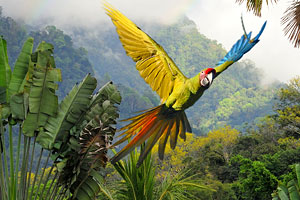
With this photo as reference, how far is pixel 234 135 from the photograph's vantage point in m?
28.3

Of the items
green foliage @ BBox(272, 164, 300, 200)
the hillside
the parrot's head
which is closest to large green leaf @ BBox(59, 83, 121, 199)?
the parrot's head

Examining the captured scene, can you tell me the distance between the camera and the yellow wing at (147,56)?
3201 mm

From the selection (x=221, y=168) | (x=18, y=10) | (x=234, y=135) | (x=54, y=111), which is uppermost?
(x=18, y=10)

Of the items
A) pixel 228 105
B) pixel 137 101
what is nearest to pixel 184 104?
pixel 137 101

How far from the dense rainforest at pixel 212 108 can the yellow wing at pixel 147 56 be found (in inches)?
15.8

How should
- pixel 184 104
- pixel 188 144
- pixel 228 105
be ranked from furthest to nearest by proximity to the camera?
1. pixel 228 105
2. pixel 188 144
3. pixel 184 104

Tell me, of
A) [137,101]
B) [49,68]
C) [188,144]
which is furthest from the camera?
[137,101]

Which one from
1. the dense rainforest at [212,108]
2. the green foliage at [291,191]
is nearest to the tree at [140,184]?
the dense rainforest at [212,108]

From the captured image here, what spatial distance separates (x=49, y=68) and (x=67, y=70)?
216 ft

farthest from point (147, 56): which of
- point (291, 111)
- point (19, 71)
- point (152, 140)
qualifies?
point (291, 111)

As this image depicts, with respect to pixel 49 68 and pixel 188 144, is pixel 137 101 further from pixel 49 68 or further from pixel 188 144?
pixel 49 68

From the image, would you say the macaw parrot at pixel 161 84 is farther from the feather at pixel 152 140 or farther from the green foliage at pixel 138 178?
the green foliage at pixel 138 178

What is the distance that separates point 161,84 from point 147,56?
0.27 meters

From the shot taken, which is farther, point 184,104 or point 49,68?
point 49,68
